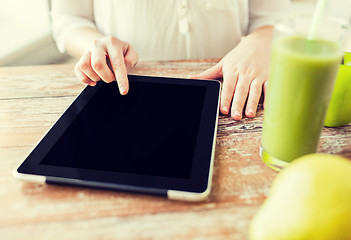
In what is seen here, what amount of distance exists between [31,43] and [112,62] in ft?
4.41

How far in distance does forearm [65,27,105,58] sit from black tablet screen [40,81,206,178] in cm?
31

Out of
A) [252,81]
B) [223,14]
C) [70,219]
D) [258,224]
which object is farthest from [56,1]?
[258,224]

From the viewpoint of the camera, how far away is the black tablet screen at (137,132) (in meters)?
0.43

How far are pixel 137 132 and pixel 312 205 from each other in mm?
275

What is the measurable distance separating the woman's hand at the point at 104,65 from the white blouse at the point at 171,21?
0.26 metres

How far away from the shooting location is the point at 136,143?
47cm

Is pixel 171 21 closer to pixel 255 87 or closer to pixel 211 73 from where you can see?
pixel 211 73

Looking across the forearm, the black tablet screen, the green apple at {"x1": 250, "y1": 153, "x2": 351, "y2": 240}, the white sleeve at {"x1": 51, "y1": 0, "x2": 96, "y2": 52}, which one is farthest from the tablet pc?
the white sleeve at {"x1": 51, "y1": 0, "x2": 96, "y2": 52}

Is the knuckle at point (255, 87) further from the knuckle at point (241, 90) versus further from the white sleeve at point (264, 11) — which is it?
the white sleeve at point (264, 11)

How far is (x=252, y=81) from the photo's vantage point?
25.0 inches

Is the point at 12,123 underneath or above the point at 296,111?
underneath

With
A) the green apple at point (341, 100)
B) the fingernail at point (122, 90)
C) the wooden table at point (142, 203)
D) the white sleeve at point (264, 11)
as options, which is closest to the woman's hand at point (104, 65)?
the fingernail at point (122, 90)

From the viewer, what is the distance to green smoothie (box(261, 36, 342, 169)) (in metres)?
0.37

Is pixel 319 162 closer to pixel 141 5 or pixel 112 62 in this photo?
pixel 112 62
